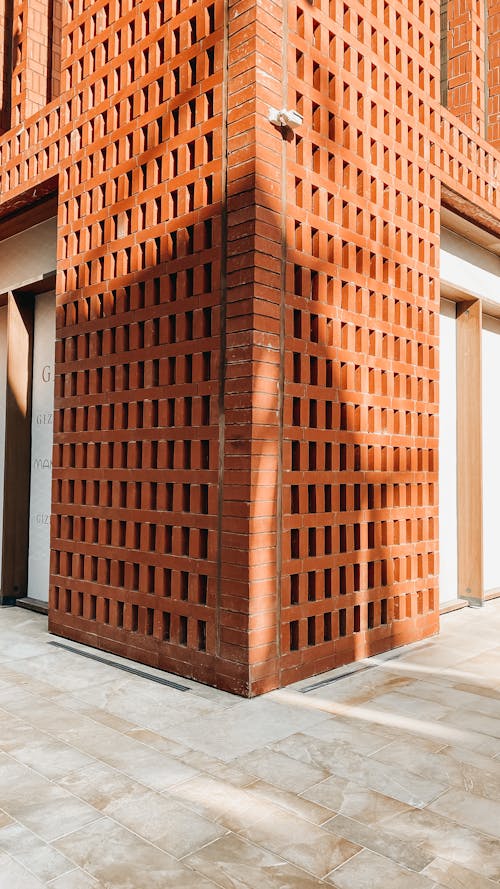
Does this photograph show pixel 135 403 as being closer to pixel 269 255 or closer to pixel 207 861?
pixel 269 255

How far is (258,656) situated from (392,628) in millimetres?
1432

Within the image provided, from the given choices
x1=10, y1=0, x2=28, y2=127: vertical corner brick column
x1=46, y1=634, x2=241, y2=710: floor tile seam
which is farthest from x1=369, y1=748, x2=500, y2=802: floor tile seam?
x1=10, y1=0, x2=28, y2=127: vertical corner brick column

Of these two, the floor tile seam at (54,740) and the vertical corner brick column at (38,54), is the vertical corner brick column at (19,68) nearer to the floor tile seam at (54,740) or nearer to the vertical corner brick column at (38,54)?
the vertical corner brick column at (38,54)

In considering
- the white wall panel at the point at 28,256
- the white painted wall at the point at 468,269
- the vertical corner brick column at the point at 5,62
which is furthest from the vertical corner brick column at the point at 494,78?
the vertical corner brick column at the point at 5,62

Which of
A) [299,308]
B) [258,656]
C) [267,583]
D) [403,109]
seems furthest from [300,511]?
[403,109]

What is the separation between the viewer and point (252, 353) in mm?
3898

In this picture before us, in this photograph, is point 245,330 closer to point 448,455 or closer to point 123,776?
point 123,776

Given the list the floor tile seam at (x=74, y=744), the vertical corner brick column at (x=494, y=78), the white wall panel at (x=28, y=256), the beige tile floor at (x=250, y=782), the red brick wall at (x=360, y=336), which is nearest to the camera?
the beige tile floor at (x=250, y=782)

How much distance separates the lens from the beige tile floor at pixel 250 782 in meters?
2.25

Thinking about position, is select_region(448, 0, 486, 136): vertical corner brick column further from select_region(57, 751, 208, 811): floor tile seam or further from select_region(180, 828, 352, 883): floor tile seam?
select_region(180, 828, 352, 883): floor tile seam

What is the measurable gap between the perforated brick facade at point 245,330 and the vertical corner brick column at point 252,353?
16 millimetres

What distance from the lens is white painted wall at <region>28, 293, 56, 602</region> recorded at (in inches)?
255

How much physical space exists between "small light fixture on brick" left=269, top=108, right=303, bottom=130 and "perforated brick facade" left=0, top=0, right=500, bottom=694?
6 centimetres

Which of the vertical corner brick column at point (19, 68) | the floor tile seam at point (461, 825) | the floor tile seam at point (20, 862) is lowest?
the floor tile seam at point (461, 825)
